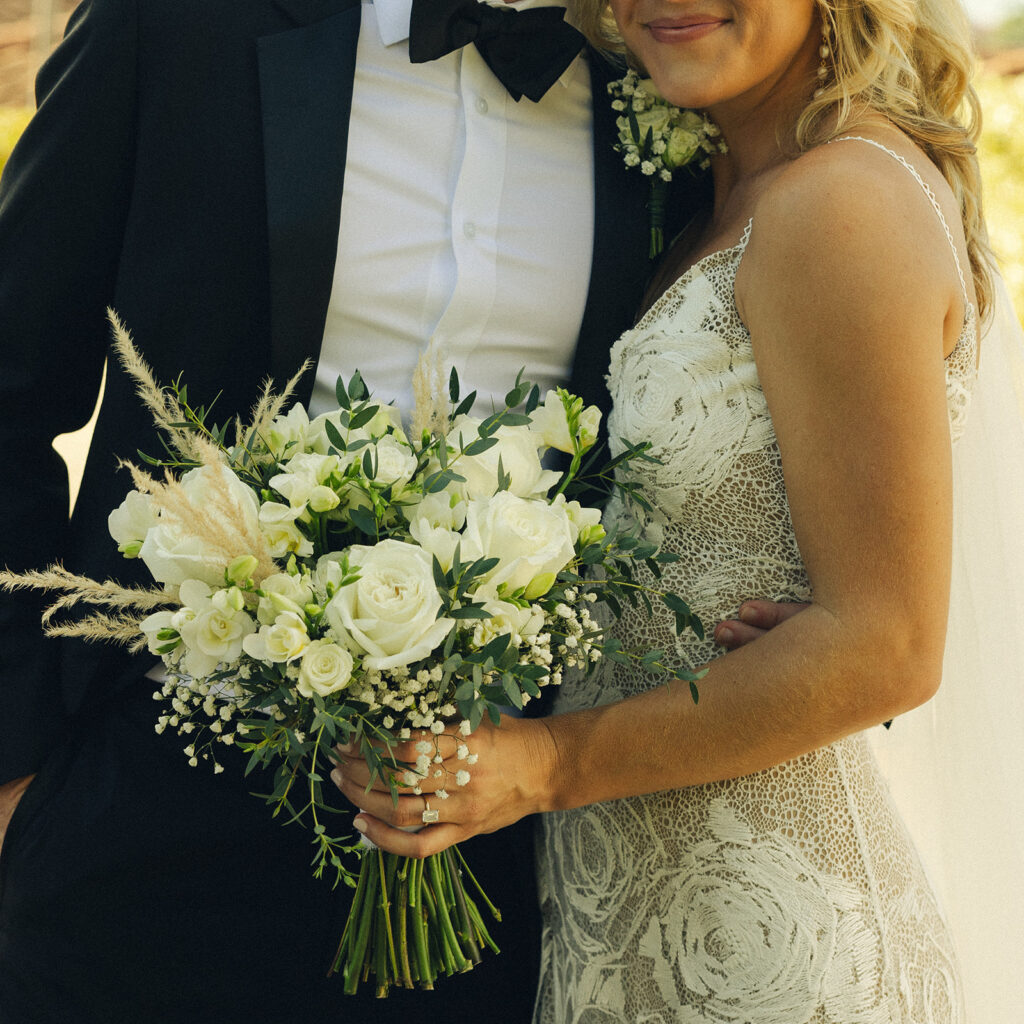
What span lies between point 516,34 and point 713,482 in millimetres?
1037

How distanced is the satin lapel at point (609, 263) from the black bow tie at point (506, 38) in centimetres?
21

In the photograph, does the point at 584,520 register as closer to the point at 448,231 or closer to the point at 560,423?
the point at 560,423

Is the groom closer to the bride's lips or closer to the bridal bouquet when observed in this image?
the bride's lips

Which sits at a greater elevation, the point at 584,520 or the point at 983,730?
the point at 584,520

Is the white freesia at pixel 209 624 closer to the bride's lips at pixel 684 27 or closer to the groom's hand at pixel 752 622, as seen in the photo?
the groom's hand at pixel 752 622

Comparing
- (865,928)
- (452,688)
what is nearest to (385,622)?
(452,688)

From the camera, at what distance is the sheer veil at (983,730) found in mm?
2418

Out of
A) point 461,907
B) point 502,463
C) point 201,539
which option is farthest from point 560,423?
point 461,907

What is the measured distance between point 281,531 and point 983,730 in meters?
1.79

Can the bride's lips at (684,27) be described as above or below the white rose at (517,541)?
above

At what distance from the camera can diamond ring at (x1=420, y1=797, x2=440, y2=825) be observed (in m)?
1.74

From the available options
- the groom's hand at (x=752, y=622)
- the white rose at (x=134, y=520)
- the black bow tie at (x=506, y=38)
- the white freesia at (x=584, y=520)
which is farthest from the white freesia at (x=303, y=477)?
the black bow tie at (x=506, y=38)

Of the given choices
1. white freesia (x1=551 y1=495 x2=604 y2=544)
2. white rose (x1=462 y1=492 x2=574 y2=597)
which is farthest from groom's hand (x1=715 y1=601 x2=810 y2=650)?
white rose (x1=462 y1=492 x2=574 y2=597)

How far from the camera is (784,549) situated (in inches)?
80.2
